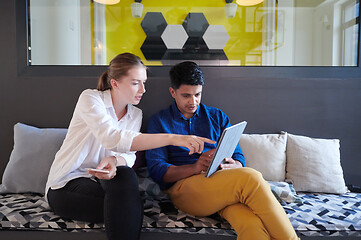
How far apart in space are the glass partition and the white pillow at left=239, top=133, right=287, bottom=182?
0.60 meters

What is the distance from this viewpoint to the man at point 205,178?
1.33 metres

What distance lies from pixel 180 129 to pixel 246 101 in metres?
0.60

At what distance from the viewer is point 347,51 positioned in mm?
2324

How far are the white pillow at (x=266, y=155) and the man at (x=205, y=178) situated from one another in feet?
0.75

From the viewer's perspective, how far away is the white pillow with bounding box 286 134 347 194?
6.48 feet

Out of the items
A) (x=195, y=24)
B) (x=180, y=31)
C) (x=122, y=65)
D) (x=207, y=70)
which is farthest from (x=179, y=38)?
(x=122, y=65)

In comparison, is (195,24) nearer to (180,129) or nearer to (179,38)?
(179,38)

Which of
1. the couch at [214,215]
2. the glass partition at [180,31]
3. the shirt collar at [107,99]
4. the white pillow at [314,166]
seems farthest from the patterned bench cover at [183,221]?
the glass partition at [180,31]

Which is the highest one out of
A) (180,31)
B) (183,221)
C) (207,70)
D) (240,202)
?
(180,31)

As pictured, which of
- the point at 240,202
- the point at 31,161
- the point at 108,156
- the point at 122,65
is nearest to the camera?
the point at 240,202

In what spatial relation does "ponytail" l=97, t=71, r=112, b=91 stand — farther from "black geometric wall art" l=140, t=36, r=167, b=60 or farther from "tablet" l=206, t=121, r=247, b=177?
"tablet" l=206, t=121, r=247, b=177

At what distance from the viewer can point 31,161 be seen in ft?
6.32

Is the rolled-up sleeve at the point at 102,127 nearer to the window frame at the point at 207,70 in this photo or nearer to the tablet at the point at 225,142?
the tablet at the point at 225,142

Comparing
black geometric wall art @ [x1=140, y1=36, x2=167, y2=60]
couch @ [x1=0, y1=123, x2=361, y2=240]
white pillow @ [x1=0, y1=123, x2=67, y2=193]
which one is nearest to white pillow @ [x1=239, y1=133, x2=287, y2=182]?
couch @ [x1=0, y1=123, x2=361, y2=240]
